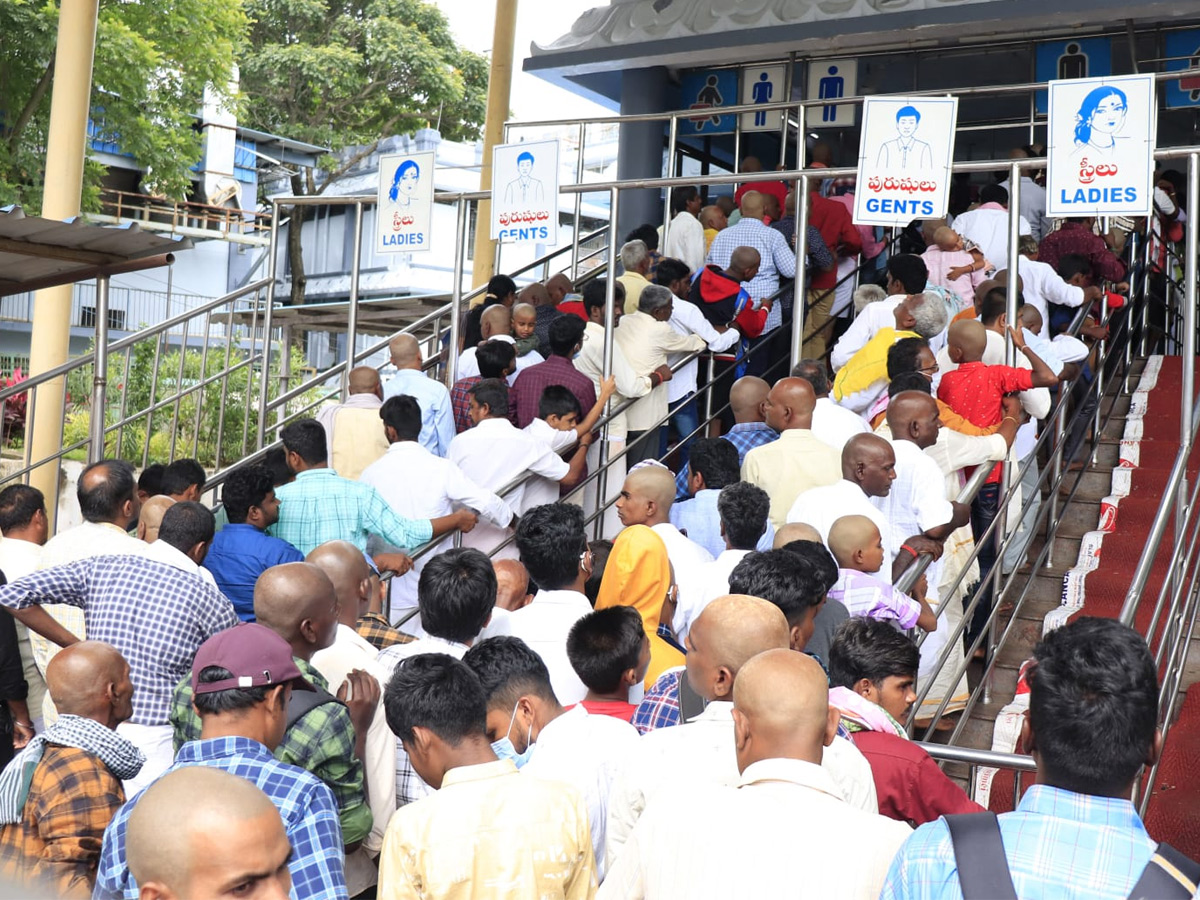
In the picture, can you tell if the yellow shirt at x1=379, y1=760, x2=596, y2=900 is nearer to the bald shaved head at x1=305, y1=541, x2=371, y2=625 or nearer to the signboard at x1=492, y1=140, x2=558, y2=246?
the bald shaved head at x1=305, y1=541, x2=371, y2=625

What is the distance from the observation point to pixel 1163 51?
34.7 ft

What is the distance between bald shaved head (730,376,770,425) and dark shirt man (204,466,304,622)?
2290mm

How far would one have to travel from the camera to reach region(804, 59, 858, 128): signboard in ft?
38.3

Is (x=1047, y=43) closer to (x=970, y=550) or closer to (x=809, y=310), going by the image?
(x=809, y=310)

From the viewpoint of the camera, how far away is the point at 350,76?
992 inches

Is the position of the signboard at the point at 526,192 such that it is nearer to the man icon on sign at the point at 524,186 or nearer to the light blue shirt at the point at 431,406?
the man icon on sign at the point at 524,186

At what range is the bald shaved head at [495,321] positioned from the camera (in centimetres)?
777

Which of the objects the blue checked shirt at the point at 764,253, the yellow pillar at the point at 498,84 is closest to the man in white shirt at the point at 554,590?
the blue checked shirt at the point at 764,253

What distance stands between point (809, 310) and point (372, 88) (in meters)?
18.8

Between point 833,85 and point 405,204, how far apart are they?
5473 millimetres

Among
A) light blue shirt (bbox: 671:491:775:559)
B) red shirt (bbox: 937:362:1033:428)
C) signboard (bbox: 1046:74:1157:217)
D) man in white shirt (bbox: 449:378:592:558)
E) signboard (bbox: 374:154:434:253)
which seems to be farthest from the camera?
signboard (bbox: 374:154:434:253)

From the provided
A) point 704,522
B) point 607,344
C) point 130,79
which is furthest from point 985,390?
point 130,79

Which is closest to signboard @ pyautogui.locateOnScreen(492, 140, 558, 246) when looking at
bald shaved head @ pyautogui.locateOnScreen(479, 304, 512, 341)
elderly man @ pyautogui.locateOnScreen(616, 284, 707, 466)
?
bald shaved head @ pyautogui.locateOnScreen(479, 304, 512, 341)

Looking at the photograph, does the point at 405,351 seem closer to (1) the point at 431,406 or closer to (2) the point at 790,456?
(1) the point at 431,406
